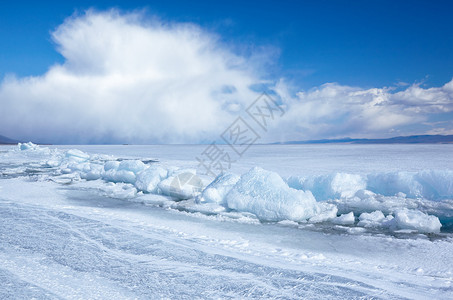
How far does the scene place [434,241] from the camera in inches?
148

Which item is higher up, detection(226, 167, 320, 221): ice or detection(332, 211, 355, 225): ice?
detection(226, 167, 320, 221): ice

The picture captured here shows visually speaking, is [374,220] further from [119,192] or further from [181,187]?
[119,192]

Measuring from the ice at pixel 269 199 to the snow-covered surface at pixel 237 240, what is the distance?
2 centimetres

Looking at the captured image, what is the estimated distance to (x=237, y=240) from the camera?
372 centimetres

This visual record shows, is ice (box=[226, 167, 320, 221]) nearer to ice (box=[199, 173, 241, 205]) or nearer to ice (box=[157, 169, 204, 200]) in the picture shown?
ice (box=[199, 173, 241, 205])

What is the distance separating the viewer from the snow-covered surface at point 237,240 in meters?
2.46

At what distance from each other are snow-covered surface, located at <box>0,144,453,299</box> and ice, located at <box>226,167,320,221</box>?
0.07ft

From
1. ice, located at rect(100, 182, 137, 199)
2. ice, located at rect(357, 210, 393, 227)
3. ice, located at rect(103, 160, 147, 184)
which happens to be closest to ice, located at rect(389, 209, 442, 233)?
ice, located at rect(357, 210, 393, 227)

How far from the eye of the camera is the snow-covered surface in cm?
246

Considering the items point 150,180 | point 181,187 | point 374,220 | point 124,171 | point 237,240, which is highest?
point 124,171

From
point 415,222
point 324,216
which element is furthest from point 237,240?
point 415,222

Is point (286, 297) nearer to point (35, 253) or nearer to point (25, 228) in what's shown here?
point (35, 253)

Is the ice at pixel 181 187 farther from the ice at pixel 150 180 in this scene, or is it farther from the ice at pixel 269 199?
the ice at pixel 269 199

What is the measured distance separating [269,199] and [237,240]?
1.50 meters
